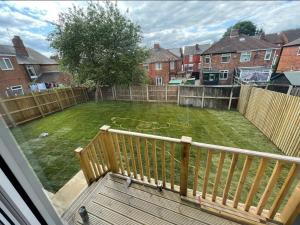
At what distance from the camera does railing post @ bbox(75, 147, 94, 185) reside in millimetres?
2334

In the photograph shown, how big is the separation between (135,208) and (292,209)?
184 centimetres

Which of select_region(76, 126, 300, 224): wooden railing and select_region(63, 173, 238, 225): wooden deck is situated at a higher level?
select_region(76, 126, 300, 224): wooden railing

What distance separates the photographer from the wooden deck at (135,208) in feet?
6.36

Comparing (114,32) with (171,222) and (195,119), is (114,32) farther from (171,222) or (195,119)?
(171,222)

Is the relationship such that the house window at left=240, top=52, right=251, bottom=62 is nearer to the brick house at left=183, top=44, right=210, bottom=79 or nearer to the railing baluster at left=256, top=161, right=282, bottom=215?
the railing baluster at left=256, top=161, right=282, bottom=215

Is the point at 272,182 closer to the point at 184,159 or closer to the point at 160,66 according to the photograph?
the point at 184,159

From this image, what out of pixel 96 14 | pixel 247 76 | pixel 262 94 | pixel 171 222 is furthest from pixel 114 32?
pixel 247 76

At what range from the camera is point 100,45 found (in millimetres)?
7844

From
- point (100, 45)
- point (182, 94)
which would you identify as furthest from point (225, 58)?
point (100, 45)

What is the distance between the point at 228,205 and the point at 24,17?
2.74 meters

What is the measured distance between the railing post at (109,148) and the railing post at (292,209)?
236cm

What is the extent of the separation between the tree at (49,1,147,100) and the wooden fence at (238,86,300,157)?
6.21m

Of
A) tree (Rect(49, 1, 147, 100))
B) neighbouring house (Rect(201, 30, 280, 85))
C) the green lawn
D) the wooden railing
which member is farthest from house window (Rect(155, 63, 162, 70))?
the wooden railing

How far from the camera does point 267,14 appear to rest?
4.04 ft
